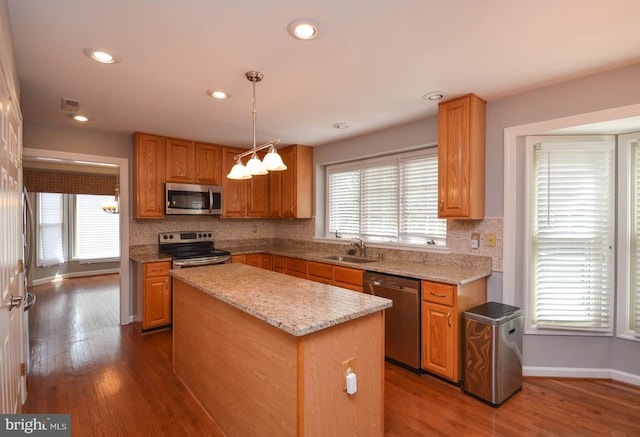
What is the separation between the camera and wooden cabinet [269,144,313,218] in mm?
4645

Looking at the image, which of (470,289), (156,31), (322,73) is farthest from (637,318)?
(156,31)

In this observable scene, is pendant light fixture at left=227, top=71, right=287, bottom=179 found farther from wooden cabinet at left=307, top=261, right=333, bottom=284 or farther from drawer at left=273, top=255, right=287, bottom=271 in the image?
drawer at left=273, top=255, right=287, bottom=271

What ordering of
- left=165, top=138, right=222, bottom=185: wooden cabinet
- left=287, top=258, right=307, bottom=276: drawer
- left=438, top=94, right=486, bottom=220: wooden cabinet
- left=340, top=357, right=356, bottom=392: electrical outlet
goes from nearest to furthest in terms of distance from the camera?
left=340, top=357, right=356, bottom=392: electrical outlet, left=438, top=94, right=486, bottom=220: wooden cabinet, left=287, top=258, right=307, bottom=276: drawer, left=165, top=138, right=222, bottom=185: wooden cabinet

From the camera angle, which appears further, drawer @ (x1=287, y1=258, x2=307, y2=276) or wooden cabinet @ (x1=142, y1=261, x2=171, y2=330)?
drawer @ (x1=287, y1=258, x2=307, y2=276)

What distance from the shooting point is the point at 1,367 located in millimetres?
1351

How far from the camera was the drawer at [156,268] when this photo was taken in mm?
3735

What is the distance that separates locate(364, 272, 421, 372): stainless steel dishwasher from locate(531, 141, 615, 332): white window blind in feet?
3.39

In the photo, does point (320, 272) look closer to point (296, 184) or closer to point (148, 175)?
point (296, 184)

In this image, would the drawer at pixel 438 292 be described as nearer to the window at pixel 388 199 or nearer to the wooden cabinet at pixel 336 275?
the wooden cabinet at pixel 336 275

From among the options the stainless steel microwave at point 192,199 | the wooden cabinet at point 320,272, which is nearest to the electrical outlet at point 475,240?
the wooden cabinet at point 320,272

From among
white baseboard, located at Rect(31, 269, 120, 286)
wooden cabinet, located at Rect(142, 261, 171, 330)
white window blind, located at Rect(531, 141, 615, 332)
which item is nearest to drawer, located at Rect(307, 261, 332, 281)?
wooden cabinet, located at Rect(142, 261, 171, 330)

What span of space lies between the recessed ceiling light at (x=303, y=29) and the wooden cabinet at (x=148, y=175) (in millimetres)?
2964

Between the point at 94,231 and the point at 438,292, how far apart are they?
8.04 metres

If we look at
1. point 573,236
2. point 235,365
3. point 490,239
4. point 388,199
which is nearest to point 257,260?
point 388,199
